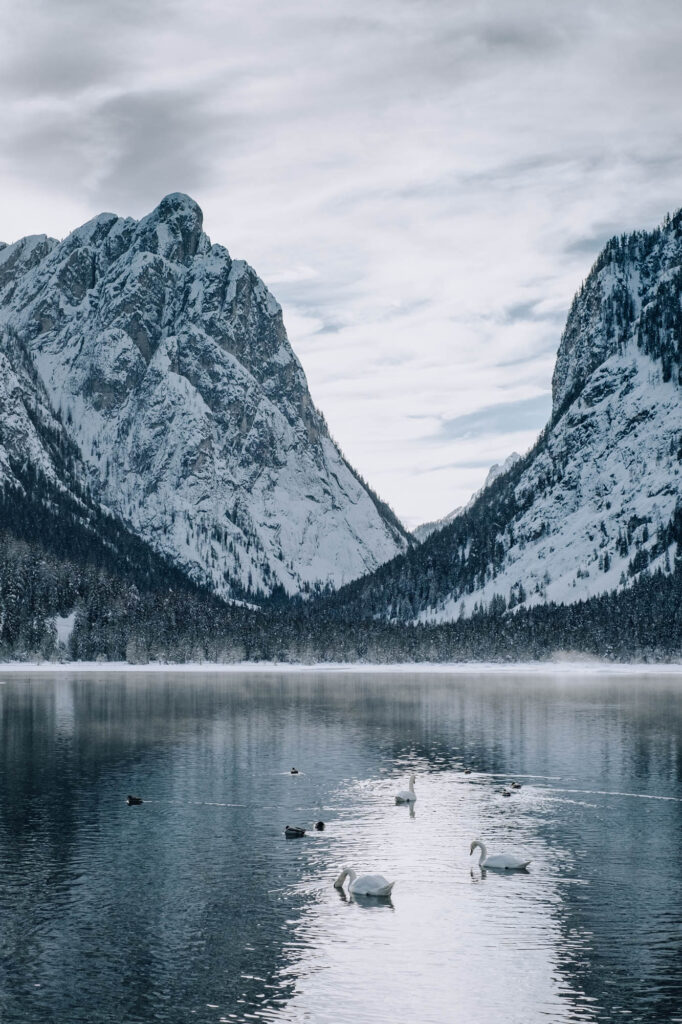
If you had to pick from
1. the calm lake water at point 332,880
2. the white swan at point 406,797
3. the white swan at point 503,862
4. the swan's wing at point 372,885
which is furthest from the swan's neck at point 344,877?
the white swan at point 406,797

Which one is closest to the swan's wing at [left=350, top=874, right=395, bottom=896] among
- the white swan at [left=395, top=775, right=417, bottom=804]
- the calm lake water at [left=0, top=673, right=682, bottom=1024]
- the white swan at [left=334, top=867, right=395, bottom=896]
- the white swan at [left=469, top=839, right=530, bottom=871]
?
the white swan at [left=334, top=867, right=395, bottom=896]

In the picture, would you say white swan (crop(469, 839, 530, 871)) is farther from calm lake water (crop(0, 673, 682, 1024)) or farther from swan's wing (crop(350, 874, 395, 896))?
swan's wing (crop(350, 874, 395, 896))

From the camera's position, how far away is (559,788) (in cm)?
7831

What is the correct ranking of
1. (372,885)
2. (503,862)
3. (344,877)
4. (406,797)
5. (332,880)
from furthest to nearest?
(406,797)
(503,862)
(332,880)
(344,877)
(372,885)

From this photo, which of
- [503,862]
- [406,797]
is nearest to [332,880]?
[503,862]

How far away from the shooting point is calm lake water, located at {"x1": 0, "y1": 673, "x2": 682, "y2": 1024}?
3719 cm

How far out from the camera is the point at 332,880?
5238cm

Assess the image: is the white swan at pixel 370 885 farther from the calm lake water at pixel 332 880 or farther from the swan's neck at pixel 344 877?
the calm lake water at pixel 332 880

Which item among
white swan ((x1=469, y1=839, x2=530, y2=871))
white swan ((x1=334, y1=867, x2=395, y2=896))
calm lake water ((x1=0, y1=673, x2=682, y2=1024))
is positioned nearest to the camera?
calm lake water ((x1=0, y1=673, x2=682, y2=1024))

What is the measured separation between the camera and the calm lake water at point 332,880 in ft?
122

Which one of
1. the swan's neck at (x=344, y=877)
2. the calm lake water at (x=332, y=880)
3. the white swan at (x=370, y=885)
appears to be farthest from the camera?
the swan's neck at (x=344, y=877)

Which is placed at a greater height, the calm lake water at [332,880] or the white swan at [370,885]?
the white swan at [370,885]

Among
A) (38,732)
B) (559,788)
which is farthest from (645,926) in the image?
(38,732)

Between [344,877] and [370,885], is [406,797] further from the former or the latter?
[370,885]
